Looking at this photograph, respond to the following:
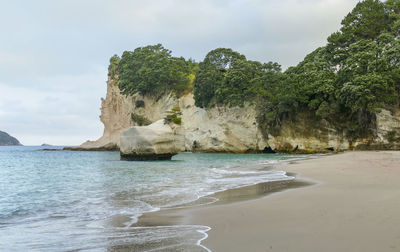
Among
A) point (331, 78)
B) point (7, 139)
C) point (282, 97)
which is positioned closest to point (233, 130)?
point (282, 97)

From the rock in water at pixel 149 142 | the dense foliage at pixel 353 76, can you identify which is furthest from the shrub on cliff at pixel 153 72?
the rock in water at pixel 149 142

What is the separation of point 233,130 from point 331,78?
49.7 ft

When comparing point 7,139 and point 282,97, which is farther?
point 7,139

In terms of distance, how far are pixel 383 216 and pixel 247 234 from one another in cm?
181

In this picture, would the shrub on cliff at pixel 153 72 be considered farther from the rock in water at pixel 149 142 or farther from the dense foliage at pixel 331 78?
the rock in water at pixel 149 142

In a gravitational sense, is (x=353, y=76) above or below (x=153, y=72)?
below

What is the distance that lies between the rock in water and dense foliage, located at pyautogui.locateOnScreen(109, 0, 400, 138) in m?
16.4

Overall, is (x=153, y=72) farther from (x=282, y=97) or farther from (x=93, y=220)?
(x=93, y=220)

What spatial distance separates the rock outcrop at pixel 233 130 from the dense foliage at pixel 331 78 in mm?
1164

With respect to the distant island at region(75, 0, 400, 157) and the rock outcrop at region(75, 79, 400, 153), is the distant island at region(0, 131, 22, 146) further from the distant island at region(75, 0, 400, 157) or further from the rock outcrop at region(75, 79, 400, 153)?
the distant island at region(75, 0, 400, 157)

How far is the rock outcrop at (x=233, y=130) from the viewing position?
29.7 metres

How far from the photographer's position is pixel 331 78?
3309 cm

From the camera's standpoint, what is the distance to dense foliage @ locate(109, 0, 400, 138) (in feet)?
92.6

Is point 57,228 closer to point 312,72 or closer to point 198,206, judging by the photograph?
point 198,206
